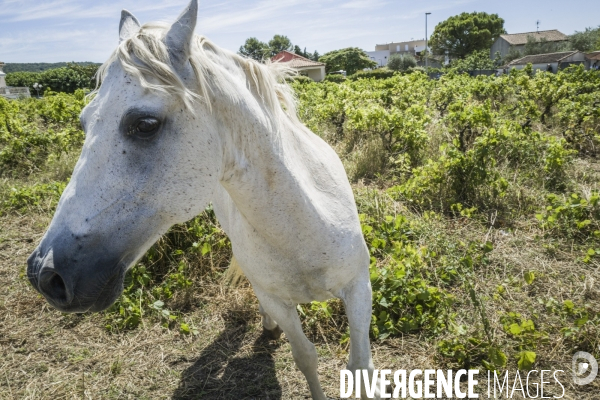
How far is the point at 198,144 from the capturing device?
4.57ft

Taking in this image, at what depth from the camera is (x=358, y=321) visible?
208cm

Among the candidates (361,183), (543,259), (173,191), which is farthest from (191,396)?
(361,183)

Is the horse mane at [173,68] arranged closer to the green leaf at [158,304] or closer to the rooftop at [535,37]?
the green leaf at [158,304]

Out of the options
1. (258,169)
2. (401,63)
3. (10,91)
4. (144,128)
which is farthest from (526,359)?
(401,63)

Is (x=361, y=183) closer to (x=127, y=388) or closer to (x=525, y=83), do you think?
(x=127, y=388)

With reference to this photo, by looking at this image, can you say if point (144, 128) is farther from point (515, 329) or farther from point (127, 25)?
point (515, 329)

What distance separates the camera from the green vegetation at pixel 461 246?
9.06ft

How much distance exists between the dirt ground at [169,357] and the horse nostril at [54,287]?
1772mm

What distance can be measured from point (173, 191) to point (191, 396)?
1940mm

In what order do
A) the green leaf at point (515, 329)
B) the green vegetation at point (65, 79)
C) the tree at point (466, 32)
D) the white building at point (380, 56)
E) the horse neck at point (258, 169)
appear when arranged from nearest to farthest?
the horse neck at point (258, 169)
the green leaf at point (515, 329)
the green vegetation at point (65, 79)
the tree at point (466, 32)
the white building at point (380, 56)

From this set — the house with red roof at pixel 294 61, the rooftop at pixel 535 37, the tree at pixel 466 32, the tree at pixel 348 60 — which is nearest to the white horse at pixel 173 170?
the house with red roof at pixel 294 61

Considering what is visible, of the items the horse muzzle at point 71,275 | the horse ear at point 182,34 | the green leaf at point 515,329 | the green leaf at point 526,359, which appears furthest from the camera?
the green leaf at point 515,329

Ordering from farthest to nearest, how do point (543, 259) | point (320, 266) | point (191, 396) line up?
point (543, 259) < point (191, 396) < point (320, 266)

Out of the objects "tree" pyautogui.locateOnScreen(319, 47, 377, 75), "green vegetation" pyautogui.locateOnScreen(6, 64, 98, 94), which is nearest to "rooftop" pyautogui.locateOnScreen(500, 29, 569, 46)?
"tree" pyautogui.locateOnScreen(319, 47, 377, 75)
